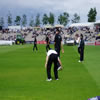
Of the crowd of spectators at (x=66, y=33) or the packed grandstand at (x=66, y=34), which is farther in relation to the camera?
the crowd of spectators at (x=66, y=33)

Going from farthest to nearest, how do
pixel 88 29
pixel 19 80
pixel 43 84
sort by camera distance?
pixel 88 29, pixel 19 80, pixel 43 84

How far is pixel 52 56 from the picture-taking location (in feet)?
35.9

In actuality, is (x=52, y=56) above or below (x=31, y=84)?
above

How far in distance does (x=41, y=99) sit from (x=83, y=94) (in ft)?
5.05

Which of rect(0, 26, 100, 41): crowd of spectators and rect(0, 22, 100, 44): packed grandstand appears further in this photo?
rect(0, 26, 100, 41): crowd of spectators

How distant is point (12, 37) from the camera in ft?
268

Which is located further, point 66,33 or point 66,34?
point 66,33

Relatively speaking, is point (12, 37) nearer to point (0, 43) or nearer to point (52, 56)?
point (0, 43)

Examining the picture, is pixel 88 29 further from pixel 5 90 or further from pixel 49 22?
pixel 5 90

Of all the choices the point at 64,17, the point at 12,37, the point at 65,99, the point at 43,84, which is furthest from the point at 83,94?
the point at 64,17

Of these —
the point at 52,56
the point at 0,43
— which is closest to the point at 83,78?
the point at 52,56

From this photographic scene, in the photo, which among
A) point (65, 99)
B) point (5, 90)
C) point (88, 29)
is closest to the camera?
point (65, 99)

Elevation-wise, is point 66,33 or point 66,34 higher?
point 66,33

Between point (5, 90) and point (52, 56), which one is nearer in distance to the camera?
point (5, 90)
